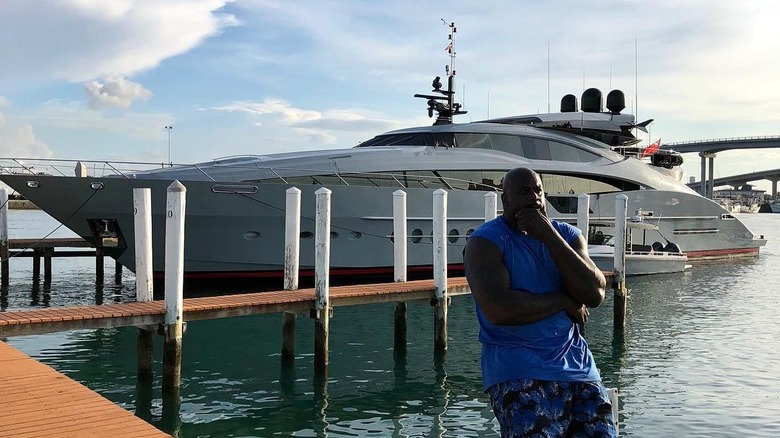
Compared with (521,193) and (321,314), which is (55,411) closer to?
(521,193)

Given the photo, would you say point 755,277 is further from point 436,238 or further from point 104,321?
point 104,321

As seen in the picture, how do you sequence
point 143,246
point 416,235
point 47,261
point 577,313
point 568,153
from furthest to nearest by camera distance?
point 568,153 → point 47,261 → point 416,235 → point 143,246 → point 577,313

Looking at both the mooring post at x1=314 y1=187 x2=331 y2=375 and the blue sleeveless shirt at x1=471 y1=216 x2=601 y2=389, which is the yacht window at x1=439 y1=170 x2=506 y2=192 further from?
the blue sleeveless shirt at x1=471 y1=216 x2=601 y2=389

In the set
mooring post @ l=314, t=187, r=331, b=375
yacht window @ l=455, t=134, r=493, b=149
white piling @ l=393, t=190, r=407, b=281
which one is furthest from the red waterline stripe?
mooring post @ l=314, t=187, r=331, b=375

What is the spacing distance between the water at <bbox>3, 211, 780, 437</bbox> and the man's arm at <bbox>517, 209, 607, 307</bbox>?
16.4ft

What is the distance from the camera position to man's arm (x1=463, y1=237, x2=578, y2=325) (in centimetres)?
306

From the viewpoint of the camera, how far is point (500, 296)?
10.1ft

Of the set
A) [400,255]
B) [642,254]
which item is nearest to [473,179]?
[642,254]

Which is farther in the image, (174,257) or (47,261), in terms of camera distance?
(47,261)

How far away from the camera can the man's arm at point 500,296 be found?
3064 millimetres

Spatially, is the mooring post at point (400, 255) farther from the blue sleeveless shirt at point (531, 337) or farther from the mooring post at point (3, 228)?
the mooring post at point (3, 228)

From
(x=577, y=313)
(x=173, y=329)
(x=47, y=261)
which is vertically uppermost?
(x=577, y=313)

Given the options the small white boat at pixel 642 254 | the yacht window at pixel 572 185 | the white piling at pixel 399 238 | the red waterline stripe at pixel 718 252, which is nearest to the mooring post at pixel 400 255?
the white piling at pixel 399 238

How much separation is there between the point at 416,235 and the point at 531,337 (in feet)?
49.2
